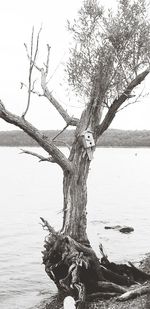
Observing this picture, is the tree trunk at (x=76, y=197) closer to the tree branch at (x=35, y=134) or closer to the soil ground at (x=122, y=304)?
the tree branch at (x=35, y=134)

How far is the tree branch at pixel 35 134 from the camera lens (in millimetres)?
15188

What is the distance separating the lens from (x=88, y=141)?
16.5m

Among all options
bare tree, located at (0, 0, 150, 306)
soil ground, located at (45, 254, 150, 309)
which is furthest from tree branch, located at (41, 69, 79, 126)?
soil ground, located at (45, 254, 150, 309)

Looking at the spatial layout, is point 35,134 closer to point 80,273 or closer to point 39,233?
point 80,273

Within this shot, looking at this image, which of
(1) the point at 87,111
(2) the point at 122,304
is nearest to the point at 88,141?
(1) the point at 87,111

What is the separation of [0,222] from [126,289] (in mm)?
31379

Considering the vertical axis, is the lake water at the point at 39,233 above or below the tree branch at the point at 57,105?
below

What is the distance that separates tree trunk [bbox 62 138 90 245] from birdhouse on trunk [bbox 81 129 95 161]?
145 mm

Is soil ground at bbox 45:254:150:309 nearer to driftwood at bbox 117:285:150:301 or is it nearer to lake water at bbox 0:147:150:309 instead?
driftwood at bbox 117:285:150:301

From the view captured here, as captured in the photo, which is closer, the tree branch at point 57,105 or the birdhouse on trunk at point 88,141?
the birdhouse on trunk at point 88,141

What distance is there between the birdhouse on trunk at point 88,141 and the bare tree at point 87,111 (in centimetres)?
3

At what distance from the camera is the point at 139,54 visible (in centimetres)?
1628

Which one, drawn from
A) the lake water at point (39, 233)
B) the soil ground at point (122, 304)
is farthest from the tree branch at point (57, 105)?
the lake water at point (39, 233)

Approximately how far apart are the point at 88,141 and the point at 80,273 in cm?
413
